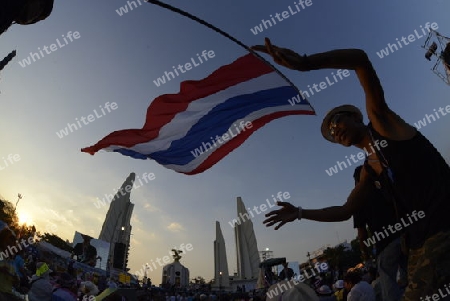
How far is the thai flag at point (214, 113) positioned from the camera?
5602 mm

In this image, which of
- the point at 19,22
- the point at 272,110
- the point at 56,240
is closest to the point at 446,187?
the point at 19,22

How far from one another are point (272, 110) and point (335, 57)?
4122mm

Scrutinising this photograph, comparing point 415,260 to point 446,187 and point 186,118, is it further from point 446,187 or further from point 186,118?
point 186,118

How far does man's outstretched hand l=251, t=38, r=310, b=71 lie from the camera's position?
1.76m

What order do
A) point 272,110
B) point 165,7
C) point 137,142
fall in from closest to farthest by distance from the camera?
1. point 165,7
2. point 137,142
3. point 272,110

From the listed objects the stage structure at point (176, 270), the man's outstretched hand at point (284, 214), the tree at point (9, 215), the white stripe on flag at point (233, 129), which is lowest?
the man's outstretched hand at point (284, 214)

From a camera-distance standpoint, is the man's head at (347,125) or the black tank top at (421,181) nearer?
the black tank top at (421,181)

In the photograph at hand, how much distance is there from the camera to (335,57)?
1.70 meters

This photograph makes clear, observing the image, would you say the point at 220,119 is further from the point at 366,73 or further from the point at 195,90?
the point at 366,73

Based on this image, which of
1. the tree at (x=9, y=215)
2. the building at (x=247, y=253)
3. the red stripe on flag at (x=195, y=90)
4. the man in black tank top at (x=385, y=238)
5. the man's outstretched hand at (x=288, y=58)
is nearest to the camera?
the man's outstretched hand at (x=288, y=58)

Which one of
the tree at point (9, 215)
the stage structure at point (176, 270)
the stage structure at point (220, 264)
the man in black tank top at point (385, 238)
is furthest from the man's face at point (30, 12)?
the stage structure at point (176, 270)

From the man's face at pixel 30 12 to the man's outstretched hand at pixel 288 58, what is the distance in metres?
1.31

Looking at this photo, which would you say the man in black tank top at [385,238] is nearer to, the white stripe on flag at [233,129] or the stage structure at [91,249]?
the white stripe on flag at [233,129]

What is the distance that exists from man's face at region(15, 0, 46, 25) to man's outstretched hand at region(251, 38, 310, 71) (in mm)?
1313
